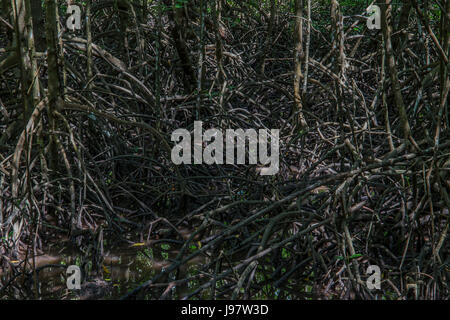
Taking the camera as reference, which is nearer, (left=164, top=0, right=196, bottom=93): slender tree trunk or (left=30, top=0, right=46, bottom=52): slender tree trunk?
(left=30, top=0, right=46, bottom=52): slender tree trunk

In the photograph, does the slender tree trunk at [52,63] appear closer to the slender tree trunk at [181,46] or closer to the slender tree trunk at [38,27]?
the slender tree trunk at [38,27]

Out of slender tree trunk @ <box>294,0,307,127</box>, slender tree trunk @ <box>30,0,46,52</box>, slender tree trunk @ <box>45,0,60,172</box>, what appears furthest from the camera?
slender tree trunk @ <box>294,0,307,127</box>

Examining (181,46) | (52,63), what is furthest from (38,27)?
(181,46)

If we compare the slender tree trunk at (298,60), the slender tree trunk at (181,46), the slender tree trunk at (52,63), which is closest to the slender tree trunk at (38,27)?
the slender tree trunk at (52,63)

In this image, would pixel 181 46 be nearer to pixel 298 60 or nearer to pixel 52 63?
pixel 298 60

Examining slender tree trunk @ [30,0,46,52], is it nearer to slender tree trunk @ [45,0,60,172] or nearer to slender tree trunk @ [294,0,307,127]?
slender tree trunk @ [45,0,60,172]

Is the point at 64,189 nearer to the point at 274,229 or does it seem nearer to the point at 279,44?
the point at 274,229

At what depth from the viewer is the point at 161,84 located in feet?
17.5

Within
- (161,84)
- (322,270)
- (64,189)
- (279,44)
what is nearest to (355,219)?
(322,270)

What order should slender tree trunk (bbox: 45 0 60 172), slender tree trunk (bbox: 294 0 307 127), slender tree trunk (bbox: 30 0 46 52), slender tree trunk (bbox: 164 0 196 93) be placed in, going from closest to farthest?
slender tree trunk (bbox: 45 0 60 172) < slender tree trunk (bbox: 30 0 46 52) < slender tree trunk (bbox: 294 0 307 127) < slender tree trunk (bbox: 164 0 196 93)

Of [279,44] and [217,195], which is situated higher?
[279,44]

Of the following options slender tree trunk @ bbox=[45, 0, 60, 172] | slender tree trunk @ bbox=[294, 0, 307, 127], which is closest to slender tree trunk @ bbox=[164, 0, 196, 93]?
slender tree trunk @ bbox=[294, 0, 307, 127]
